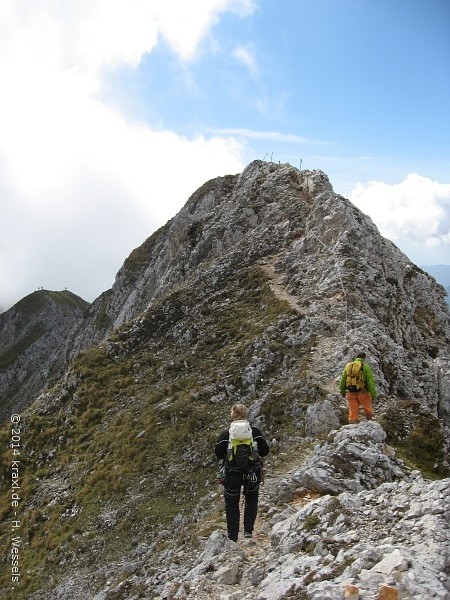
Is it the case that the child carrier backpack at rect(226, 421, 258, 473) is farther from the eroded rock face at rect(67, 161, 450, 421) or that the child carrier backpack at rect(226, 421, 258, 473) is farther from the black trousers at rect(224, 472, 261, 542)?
the eroded rock face at rect(67, 161, 450, 421)

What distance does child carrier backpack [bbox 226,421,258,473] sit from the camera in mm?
11461

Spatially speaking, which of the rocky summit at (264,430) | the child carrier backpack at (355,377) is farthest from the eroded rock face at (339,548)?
the child carrier backpack at (355,377)

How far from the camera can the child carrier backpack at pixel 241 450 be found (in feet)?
37.6

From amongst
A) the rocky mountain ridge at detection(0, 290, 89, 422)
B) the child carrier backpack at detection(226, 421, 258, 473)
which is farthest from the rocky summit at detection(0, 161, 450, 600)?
the rocky mountain ridge at detection(0, 290, 89, 422)

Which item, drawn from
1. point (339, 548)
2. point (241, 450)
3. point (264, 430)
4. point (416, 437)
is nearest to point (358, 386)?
point (416, 437)

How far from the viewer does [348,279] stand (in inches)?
1234

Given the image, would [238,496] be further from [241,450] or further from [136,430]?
[136,430]

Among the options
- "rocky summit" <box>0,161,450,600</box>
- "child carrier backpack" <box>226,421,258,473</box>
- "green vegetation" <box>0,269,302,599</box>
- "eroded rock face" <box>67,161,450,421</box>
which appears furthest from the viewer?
"eroded rock face" <box>67,161,450,421</box>

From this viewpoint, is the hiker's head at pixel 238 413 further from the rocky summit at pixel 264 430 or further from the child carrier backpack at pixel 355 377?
the child carrier backpack at pixel 355 377

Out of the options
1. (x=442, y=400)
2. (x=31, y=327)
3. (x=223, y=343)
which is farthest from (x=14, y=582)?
(x=31, y=327)

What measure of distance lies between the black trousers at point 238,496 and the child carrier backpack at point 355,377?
22.2ft

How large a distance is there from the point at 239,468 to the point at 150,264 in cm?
6195

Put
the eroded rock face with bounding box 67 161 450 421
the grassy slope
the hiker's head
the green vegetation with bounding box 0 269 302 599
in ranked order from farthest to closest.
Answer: the eroded rock face with bounding box 67 161 450 421, the green vegetation with bounding box 0 269 302 599, the grassy slope, the hiker's head

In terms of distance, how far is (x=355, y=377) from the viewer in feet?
56.3
